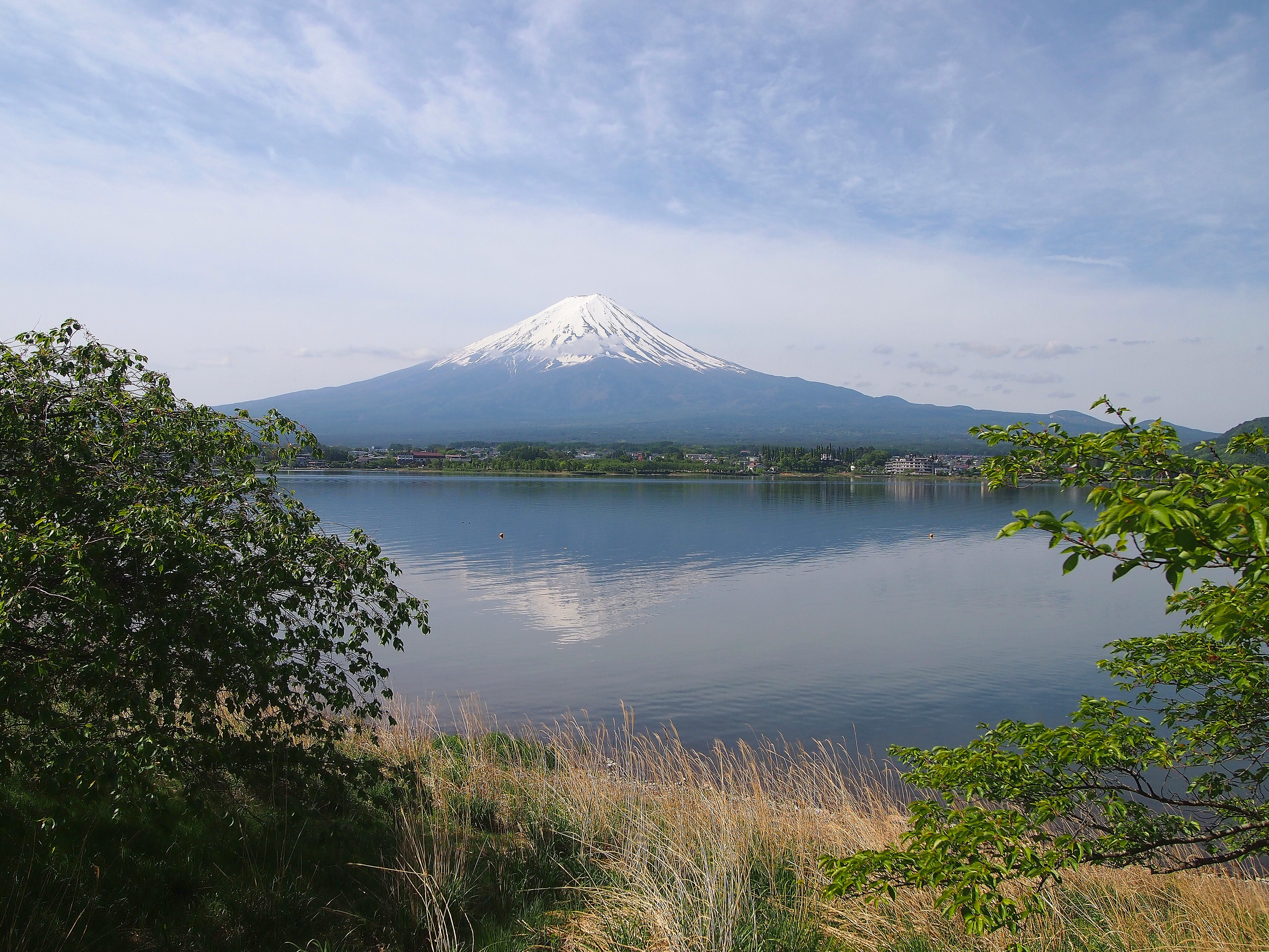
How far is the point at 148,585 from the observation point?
480 centimetres

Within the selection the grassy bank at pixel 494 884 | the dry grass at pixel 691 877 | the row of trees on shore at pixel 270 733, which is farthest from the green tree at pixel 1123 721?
the grassy bank at pixel 494 884

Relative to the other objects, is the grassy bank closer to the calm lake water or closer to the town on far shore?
the calm lake water

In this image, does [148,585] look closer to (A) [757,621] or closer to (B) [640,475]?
(A) [757,621]

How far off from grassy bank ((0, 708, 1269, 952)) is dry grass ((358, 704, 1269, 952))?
2cm

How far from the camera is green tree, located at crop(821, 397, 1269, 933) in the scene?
258 cm

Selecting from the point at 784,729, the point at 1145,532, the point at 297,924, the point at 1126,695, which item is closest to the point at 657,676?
the point at 784,729

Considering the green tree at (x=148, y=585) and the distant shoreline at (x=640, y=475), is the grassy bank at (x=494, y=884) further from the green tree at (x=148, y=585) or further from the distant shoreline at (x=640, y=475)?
the distant shoreline at (x=640, y=475)

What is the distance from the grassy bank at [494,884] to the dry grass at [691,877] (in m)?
0.02

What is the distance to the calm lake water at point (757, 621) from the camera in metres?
16.6

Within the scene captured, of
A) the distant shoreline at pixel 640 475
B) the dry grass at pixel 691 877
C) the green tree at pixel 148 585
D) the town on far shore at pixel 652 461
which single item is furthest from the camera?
the town on far shore at pixel 652 461

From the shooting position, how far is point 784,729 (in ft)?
48.8

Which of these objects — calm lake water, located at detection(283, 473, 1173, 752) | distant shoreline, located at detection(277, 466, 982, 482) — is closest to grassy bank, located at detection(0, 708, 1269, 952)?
calm lake water, located at detection(283, 473, 1173, 752)

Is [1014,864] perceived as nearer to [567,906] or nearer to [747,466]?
[567,906]

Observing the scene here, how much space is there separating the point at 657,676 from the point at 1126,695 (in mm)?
9868
